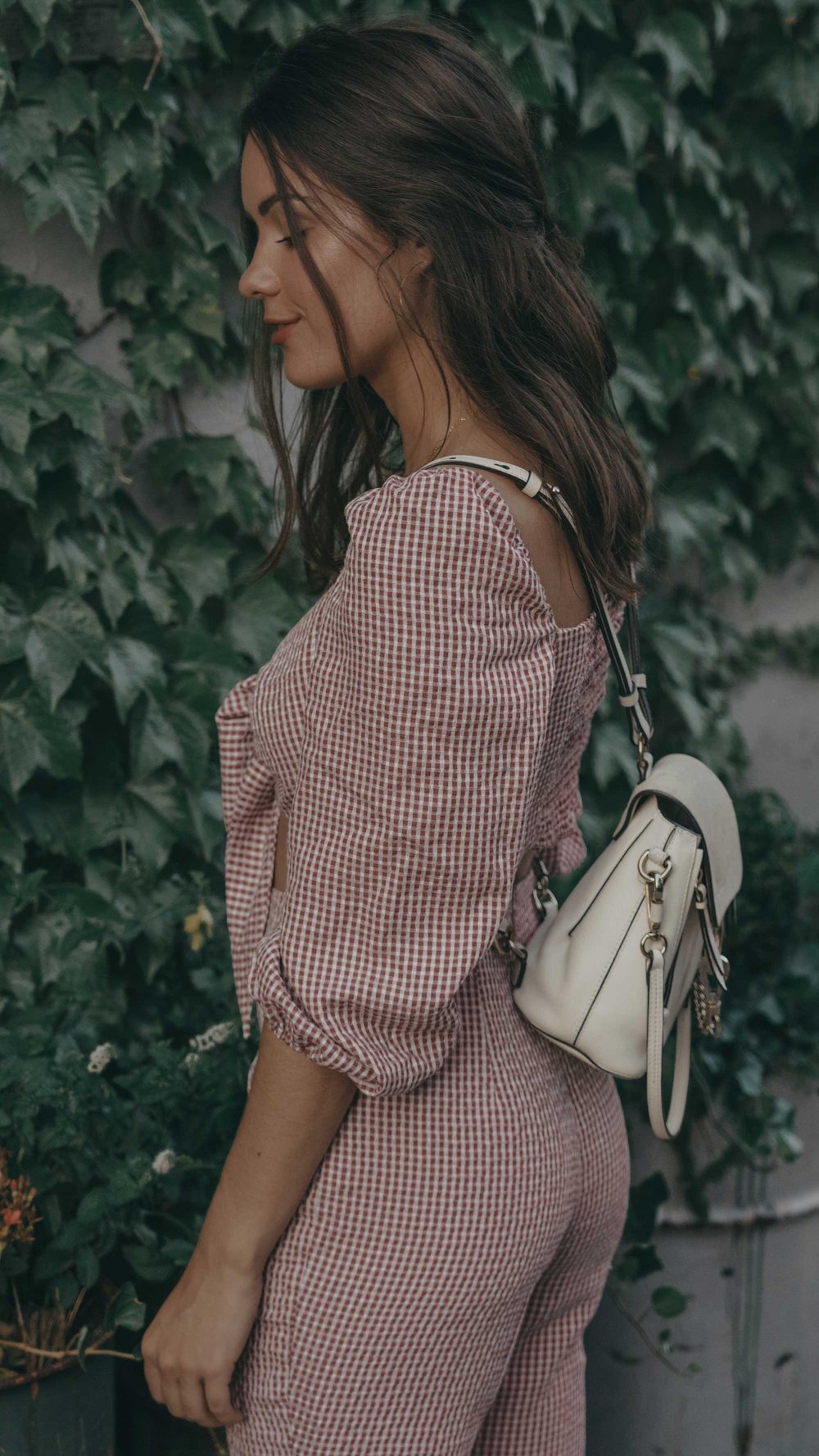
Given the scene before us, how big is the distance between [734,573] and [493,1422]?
1.66 metres

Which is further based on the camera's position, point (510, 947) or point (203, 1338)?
point (510, 947)

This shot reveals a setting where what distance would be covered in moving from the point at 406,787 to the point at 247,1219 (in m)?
0.33

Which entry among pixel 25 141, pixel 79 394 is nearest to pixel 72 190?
pixel 25 141

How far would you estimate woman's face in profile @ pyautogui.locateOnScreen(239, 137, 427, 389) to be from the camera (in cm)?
94

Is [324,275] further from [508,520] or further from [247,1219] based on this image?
[247,1219]

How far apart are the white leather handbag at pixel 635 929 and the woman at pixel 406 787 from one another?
32 mm

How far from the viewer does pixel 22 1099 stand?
4.03 feet

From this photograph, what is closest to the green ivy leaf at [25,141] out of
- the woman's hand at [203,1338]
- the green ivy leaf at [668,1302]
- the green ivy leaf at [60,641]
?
the green ivy leaf at [60,641]

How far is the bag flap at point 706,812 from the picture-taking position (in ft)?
3.33

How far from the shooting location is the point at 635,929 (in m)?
0.97

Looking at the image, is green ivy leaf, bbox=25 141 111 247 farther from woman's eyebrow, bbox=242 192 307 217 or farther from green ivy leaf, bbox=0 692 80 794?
woman's eyebrow, bbox=242 192 307 217

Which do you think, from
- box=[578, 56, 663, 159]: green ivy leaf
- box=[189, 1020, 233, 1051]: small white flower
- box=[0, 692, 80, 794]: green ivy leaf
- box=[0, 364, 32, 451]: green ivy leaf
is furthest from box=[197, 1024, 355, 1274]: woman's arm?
box=[578, 56, 663, 159]: green ivy leaf

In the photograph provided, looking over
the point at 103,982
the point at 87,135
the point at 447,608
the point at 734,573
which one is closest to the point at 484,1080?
the point at 447,608

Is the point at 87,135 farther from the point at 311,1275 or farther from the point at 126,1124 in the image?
the point at 311,1275
